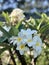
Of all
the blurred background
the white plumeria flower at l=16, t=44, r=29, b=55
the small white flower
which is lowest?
the blurred background

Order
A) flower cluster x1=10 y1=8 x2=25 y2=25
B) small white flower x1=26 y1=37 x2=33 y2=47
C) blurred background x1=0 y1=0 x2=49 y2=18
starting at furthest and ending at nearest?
1. blurred background x1=0 y1=0 x2=49 y2=18
2. flower cluster x1=10 y1=8 x2=25 y2=25
3. small white flower x1=26 y1=37 x2=33 y2=47

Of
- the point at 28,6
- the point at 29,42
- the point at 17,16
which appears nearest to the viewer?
the point at 29,42

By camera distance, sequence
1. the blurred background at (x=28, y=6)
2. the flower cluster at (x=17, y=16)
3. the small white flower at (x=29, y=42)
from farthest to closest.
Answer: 1. the blurred background at (x=28, y=6)
2. the flower cluster at (x=17, y=16)
3. the small white flower at (x=29, y=42)

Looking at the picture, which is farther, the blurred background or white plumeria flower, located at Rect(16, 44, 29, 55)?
the blurred background

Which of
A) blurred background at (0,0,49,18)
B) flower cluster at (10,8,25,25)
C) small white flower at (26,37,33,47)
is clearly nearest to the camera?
small white flower at (26,37,33,47)

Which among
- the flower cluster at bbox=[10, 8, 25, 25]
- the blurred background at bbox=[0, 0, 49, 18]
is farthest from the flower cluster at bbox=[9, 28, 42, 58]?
the blurred background at bbox=[0, 0, 49, 18]

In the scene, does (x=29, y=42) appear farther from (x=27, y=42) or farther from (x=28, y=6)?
(x=28, y=6)

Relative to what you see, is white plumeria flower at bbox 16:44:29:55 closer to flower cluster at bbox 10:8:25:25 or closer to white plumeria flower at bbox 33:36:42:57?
white plumeria flower at bbox 33:36:42:57

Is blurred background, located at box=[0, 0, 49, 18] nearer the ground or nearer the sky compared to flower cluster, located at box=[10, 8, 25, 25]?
nearer the ground

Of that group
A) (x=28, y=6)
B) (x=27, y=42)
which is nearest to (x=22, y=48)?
(x=27, y=42)

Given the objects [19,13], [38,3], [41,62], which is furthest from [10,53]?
[38,3]

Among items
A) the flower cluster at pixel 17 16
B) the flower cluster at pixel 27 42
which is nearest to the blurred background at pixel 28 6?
the flower cluster at pixel 17 16

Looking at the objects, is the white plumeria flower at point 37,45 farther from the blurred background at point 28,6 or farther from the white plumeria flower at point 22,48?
the blurred background at point 28,6

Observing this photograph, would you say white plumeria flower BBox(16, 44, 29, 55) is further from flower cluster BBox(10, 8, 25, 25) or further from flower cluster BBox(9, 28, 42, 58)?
flower cluster BBox(10, 8, 25, 25)
